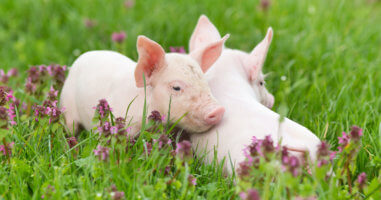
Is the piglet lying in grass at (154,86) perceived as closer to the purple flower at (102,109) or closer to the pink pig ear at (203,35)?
the purple flower at (102,109)

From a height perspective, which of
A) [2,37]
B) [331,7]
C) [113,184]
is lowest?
[113,184]

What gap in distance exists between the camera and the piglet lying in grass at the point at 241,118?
8.10ft

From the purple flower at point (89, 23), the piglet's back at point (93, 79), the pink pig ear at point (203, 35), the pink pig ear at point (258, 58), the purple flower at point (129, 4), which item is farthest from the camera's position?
the purple flower at point (129, 4)

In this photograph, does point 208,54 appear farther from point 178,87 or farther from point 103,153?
point 103,153

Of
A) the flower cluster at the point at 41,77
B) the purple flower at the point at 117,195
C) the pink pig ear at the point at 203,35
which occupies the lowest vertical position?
the purple flower at the point at 117,195

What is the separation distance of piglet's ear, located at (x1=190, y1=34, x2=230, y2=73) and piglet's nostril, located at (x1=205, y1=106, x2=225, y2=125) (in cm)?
44

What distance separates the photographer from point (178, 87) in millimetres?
2611

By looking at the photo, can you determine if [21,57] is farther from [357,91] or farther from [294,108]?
[357,91]

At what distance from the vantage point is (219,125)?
2.64 meters

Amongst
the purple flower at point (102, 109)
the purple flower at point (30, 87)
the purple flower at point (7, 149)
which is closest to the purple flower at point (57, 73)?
the purple flower at point (30, 87)

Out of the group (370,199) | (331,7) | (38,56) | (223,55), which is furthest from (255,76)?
(331,7)

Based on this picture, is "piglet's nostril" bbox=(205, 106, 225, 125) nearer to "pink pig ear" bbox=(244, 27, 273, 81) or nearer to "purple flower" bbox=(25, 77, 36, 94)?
"pink pig ear" bbox=(244, 27, 273, 81)

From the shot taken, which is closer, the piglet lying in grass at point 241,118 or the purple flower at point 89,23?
the piglet lying in grass at point 241,118

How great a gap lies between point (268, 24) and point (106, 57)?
2.30 meters
